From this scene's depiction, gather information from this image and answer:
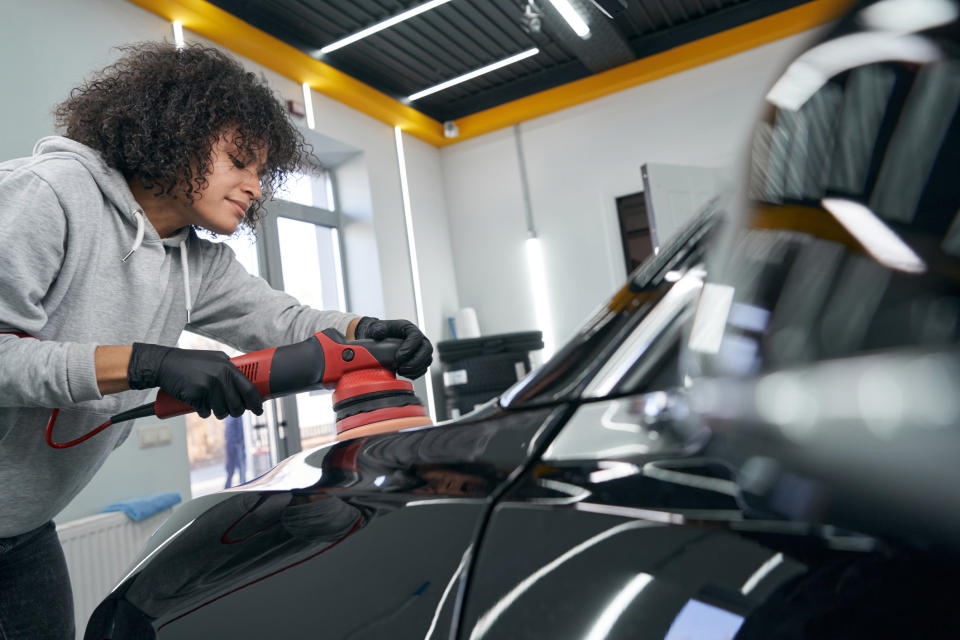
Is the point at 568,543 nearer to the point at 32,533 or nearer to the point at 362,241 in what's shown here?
the point at 32,533

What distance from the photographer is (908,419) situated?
0.25 metres

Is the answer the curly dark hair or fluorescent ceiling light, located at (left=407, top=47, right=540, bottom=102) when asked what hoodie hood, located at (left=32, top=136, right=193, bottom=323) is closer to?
the curly dark hair

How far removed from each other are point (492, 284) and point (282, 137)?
467 cm

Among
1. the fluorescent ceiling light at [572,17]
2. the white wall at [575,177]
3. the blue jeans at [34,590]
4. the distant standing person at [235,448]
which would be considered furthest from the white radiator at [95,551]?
the fluorescent ceiling light at [572,17]

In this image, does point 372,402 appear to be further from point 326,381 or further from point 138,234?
point 138,234

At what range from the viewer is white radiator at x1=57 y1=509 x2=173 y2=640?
264cm

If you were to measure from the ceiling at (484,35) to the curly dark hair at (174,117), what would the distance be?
3053 millimetres

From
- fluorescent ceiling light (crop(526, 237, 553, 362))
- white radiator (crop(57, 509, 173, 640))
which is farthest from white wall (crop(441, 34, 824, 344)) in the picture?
white radiator (crop(57, 509, 173, 640))

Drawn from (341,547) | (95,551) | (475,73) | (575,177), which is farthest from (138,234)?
(575,177)

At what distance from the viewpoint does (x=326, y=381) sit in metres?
1.02

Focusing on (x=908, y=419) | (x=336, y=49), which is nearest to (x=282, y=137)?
(x=908, y=419)

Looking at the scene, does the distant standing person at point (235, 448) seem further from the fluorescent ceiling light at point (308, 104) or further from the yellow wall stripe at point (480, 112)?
the yellow wall stripe at point (480, 112)

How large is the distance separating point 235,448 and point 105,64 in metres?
2.51

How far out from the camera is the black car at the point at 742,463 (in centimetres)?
24
